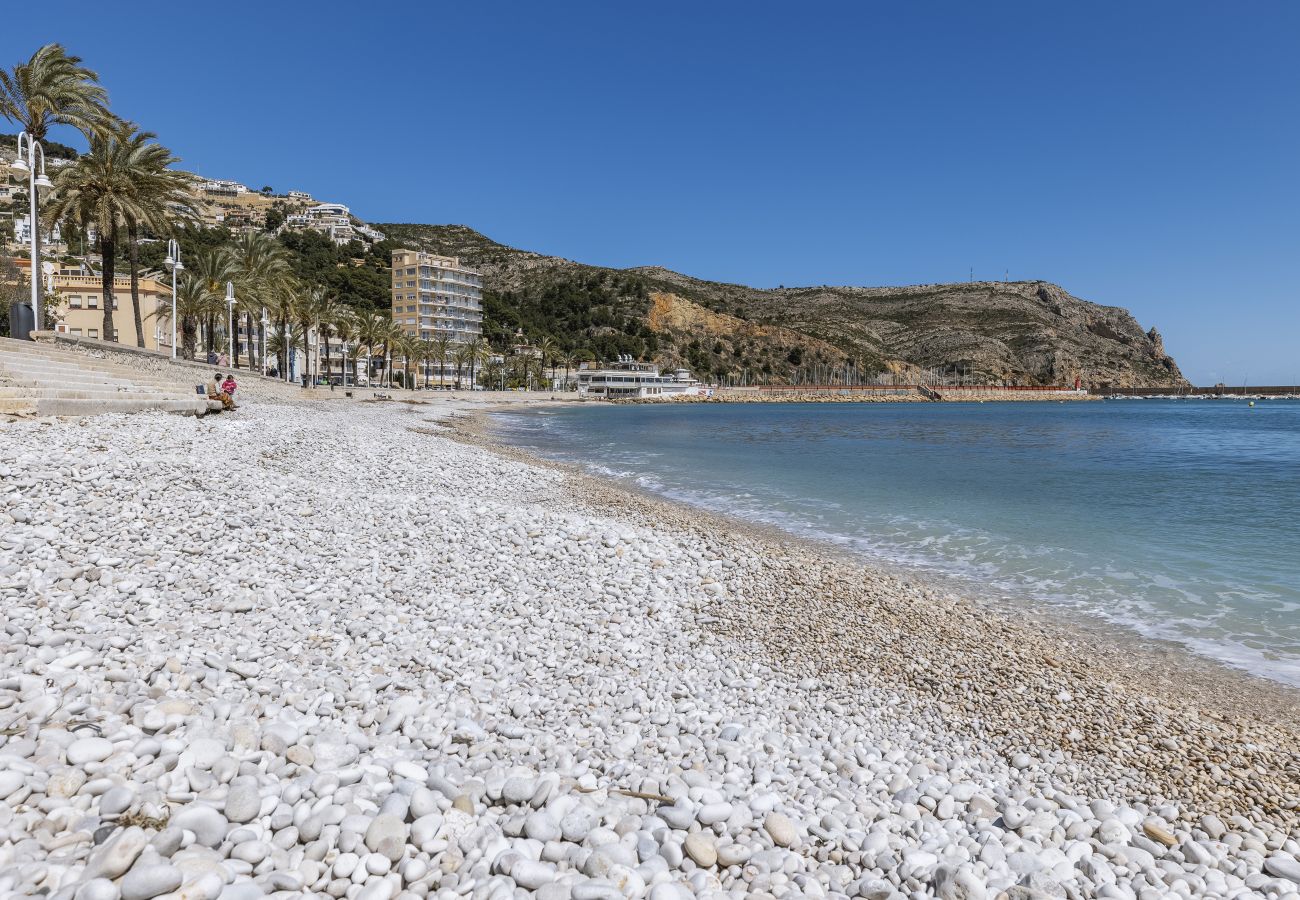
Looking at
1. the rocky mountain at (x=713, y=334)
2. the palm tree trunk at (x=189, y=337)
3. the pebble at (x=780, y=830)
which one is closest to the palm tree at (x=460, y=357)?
the rocky mountain at (x=713, y=334)

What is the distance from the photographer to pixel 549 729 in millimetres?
5184

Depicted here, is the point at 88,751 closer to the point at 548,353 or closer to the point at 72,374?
the point at 72,374

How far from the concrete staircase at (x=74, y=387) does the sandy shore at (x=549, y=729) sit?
22.7 feet

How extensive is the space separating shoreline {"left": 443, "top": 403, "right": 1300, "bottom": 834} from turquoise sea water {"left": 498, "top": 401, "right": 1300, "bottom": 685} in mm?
745

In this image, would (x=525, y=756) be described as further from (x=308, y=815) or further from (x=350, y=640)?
(x=350, y=640)

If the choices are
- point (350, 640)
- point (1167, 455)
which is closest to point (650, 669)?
point (350, 640)

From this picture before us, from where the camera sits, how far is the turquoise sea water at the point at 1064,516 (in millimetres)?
10219

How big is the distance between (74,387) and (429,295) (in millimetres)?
127642

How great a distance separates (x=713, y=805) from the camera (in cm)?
422

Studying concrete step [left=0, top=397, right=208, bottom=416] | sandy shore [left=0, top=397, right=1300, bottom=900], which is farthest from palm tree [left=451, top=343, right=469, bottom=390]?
sandy shore [left=0, top=397, right=1300, bottom=900]

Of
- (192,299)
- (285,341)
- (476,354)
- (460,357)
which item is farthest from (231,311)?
(476,354)

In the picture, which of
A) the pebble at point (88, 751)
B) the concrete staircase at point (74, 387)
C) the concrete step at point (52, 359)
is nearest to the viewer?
the pebble at point (88, 751)

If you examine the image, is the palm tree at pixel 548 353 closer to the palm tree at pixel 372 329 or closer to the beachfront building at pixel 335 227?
the palm tree at pixel 372 329

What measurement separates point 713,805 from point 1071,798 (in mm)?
2542
